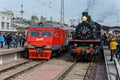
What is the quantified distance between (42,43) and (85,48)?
11.2 ft

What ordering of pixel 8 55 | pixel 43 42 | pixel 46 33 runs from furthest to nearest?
pixel 46 33 → pixel 43 42 → pixel 8 55

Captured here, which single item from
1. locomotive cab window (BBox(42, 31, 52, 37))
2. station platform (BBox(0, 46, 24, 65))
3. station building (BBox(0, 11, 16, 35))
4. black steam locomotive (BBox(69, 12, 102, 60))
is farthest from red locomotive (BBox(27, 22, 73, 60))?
station building (BBox(0, 11, 16, 35))

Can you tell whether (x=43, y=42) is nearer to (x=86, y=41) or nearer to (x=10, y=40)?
(x=86, y=41)

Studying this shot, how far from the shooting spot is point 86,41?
2155 centimetres

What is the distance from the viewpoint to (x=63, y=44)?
27.2m

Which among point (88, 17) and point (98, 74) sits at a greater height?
point (88, 17)

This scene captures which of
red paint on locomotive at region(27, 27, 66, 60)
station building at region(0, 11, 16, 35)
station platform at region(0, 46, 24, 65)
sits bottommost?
station platform at region(0, 46, 24, 65)

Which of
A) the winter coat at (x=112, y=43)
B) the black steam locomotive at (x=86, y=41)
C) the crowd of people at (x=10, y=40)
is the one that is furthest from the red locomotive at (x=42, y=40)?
the winter coat at (x=112, y=43)

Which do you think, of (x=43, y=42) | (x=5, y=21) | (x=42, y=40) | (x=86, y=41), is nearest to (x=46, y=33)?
(x=42, y=40)

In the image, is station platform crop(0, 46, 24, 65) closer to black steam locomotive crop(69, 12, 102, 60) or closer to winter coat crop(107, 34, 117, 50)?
black steam locomotive crop(69, 12, 102, 60)

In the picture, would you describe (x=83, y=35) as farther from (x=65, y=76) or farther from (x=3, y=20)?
(x=3, y=20)

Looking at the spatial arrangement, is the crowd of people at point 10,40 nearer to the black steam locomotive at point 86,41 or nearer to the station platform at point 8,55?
the station platform at point 8,55

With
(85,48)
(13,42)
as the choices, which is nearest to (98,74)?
(85,48)

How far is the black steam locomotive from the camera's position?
68.5 ft
